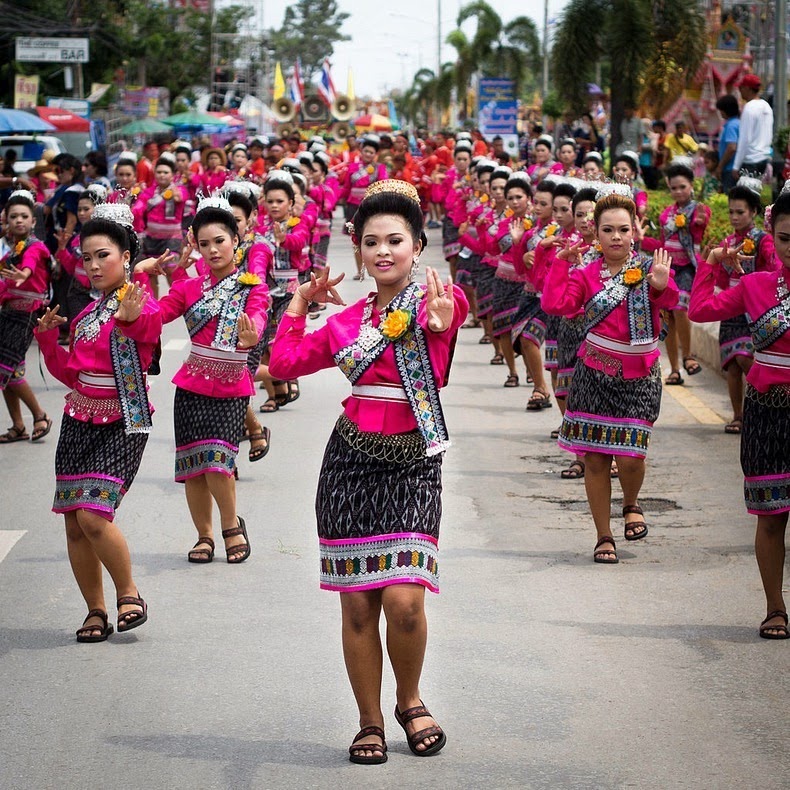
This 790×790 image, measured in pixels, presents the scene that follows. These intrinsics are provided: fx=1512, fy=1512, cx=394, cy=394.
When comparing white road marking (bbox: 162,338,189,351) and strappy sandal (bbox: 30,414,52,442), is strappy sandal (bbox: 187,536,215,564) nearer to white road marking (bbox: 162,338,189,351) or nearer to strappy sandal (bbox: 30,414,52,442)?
strappy sandal (bbox: 30,414,52,442)

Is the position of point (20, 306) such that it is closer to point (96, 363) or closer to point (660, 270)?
point (96, 363)

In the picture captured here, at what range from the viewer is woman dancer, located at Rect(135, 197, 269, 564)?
7.55m

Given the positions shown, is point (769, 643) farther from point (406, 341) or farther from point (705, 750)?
point (406, 341)

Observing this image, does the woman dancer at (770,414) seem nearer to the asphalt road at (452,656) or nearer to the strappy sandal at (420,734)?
the asphalt road at (452,656)

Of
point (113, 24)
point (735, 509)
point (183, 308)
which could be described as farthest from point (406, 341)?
point (113, 24)

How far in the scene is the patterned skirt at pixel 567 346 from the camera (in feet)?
31.3

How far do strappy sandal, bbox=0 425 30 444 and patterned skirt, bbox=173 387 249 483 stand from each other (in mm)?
3664

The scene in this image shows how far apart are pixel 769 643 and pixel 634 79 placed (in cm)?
2328

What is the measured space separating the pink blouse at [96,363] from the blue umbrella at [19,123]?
859 inches

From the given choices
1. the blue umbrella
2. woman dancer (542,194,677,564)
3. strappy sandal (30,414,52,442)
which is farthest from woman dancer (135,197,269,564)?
the blue umbrella

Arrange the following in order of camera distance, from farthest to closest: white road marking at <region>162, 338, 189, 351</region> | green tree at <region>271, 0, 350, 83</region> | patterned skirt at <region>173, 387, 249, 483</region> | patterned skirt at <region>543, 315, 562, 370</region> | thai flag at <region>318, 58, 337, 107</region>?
green tree at <region>271, 0, 350, 83</region> < thai flag at <region>318, 58, 337, 107</region> < white road marking at <region>162, 338, 189, 351</region> < patterned skirt at <region>543, 315, 562, 370</region> < patterned skirt at <region>173, 387, 249, 483</region>

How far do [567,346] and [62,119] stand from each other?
93.5ft

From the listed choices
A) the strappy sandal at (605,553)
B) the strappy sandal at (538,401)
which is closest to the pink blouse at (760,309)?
the strappy sandal at (605,553)

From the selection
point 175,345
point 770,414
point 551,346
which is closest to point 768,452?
point 770,414
